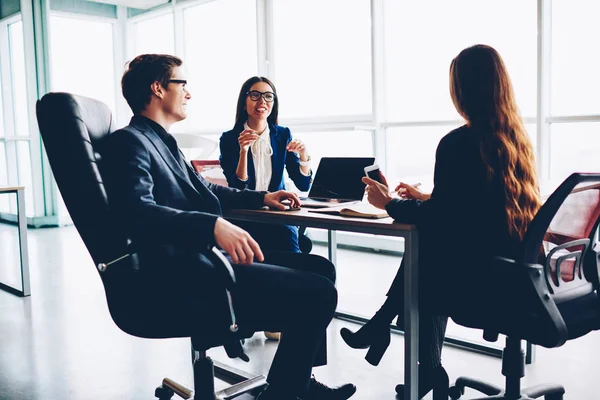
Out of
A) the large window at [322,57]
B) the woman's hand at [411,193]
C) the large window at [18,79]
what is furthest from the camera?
the large window at [18,79]

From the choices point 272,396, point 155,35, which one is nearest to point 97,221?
point 272,396

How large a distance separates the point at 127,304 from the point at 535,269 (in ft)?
3.69

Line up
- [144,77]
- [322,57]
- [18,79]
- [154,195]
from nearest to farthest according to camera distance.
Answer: [154,195]
[144,77]
[322,57]
[18,79]

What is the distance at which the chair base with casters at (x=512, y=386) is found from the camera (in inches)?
74.2

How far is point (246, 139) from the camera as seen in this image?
8.98 ft

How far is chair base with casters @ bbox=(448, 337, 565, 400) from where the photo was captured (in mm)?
1886

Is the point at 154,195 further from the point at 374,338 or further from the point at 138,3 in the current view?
the point at 138,3

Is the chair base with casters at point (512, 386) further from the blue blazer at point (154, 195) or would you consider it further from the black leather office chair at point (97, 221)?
the blue blazer at point (154, 195)

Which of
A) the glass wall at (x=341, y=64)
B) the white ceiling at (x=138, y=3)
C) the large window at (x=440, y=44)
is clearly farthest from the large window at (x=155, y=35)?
the large window at (x=440, y=44)

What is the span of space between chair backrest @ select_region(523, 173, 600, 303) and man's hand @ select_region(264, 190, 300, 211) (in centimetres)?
84

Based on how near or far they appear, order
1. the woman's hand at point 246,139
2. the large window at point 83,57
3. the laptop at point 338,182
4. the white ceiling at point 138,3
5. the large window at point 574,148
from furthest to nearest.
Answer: the large window at point 83,57 < the white ceiling at point 138,3 < the large window at point 574,148 < the woman's hand at point 246,139 < the laptop at point 338,182

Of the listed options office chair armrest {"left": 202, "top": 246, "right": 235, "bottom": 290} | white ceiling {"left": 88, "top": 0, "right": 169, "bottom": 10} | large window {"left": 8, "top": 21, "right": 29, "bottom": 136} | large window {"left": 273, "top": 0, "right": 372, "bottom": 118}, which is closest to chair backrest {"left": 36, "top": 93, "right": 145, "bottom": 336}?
office chair armrest {"left": 202, "top": 246, "right": 235, "bottom": 290}

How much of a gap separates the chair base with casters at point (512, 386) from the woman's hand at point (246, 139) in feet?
4.63

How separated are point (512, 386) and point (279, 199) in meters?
1.04
